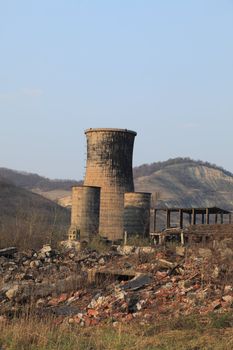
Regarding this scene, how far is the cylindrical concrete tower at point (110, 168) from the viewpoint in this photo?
29672 mm

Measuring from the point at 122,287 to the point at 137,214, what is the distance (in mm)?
15998

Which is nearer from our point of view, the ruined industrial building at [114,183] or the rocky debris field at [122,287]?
the rocky debris field at [122,287]

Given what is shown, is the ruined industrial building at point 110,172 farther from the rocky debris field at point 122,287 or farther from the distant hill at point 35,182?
the distant hill at point 35,182

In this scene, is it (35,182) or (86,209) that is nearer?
(86,209)

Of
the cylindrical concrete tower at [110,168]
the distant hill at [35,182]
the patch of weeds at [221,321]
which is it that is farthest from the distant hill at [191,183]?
the patch of weeds at [221,321]

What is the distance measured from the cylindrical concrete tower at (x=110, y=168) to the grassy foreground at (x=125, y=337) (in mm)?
22499

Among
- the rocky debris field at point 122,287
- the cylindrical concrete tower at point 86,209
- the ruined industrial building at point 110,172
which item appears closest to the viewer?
the rocky debris field at point 122,287

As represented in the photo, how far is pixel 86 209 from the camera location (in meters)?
25.9

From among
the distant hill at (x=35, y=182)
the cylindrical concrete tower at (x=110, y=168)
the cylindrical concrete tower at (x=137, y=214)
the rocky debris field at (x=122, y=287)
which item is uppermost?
the distant hill at (x=35, y=182)

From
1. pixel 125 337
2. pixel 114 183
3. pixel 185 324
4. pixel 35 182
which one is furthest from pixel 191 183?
pixel 125 337

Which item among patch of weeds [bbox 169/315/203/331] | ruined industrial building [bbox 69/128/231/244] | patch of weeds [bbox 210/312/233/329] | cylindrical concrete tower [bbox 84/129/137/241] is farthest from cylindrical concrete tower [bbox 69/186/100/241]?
patch of weeds [bbox 210/312/233/329]

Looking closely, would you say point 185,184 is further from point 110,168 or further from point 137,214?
point 137,214

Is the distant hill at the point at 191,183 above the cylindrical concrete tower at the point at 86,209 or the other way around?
above

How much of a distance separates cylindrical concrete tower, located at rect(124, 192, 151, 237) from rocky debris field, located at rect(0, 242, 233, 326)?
11.5m
